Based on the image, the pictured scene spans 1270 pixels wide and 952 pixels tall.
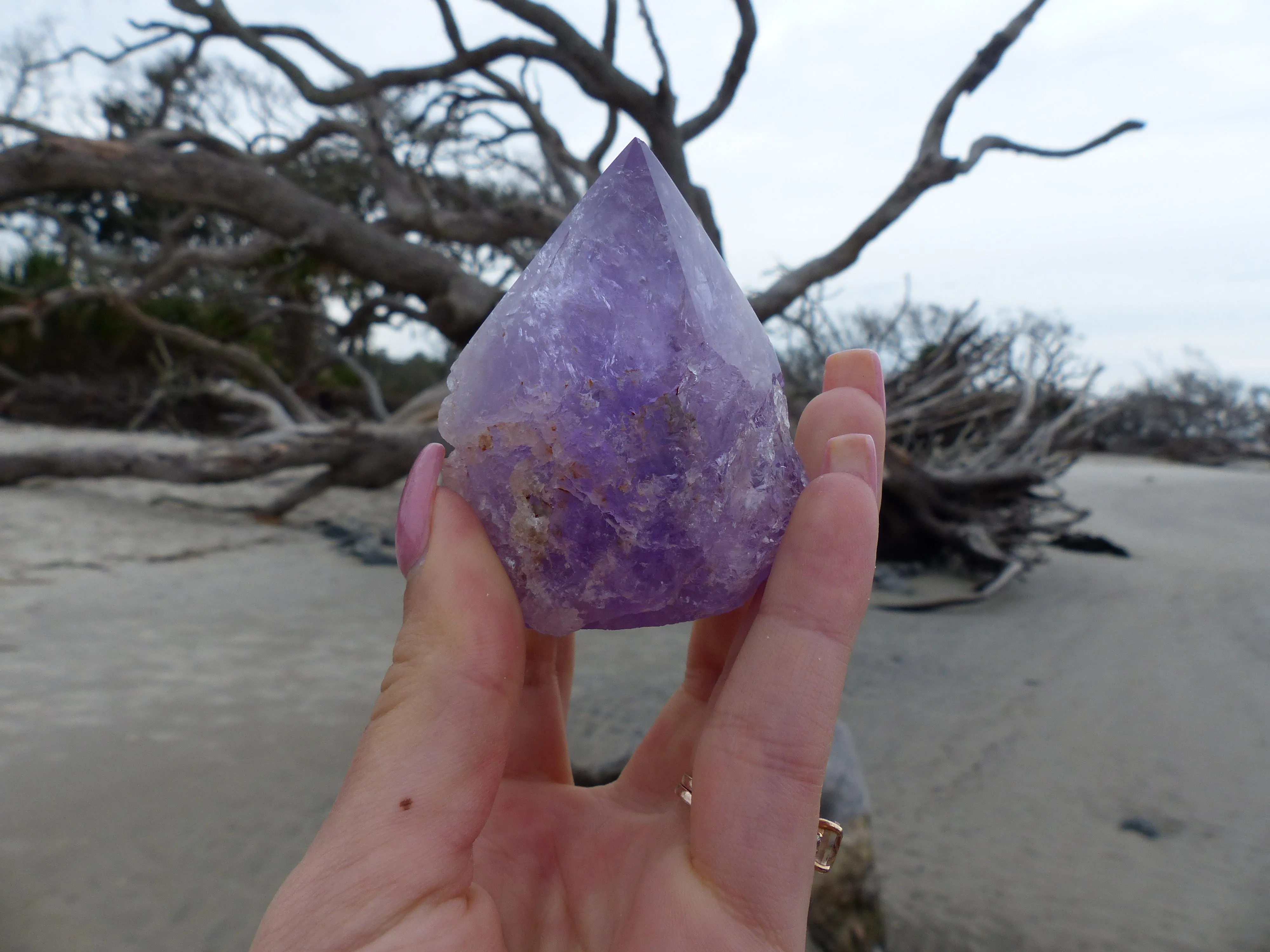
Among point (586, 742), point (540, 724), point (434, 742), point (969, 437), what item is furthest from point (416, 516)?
point (969, 437)

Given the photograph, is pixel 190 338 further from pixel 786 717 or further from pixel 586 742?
pixel 786 717

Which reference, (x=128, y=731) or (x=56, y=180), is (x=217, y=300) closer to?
(x=56, y=180)

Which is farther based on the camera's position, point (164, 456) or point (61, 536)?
point (164, 456)

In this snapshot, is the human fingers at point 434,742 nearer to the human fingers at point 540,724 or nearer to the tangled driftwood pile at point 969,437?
the human fingers at point 540,724

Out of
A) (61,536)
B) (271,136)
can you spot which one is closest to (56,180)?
(61,536)

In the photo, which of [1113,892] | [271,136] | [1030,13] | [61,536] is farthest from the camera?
[271,136]

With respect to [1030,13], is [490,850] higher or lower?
lower
